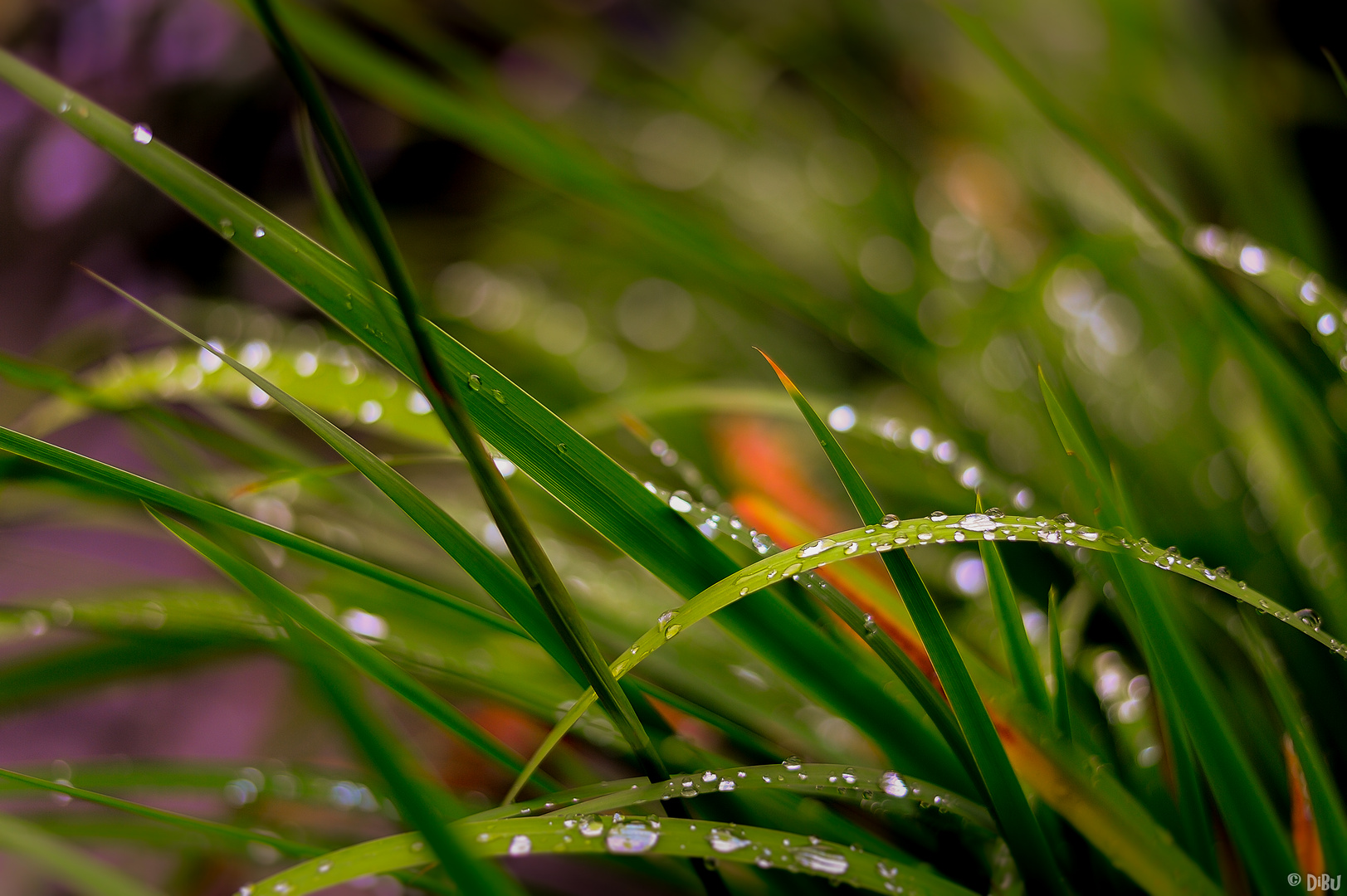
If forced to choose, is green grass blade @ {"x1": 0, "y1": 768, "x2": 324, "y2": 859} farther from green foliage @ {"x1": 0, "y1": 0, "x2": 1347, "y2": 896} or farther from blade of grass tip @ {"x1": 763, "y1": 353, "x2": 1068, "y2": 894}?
blade of grass tip @ {"x1": 763, "y1": 353, "x2": 1068, "y2": 894}

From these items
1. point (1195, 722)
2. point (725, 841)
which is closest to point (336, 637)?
point (725, 841)

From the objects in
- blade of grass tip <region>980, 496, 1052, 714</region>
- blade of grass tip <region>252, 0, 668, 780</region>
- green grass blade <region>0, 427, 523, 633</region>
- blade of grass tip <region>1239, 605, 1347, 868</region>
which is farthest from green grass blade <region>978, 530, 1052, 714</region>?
green grass blade <region>0, 427, 523, 633</region>

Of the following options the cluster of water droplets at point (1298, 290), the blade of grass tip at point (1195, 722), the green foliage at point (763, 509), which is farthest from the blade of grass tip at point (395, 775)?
the cluster of water droplets at point (1298, 290)

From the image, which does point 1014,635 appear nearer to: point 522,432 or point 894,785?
point 894,785

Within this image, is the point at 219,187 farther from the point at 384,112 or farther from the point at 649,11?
the point at 649,11

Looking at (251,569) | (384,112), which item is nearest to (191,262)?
(384,112)

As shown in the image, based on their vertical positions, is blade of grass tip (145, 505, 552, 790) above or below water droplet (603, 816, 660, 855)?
above
